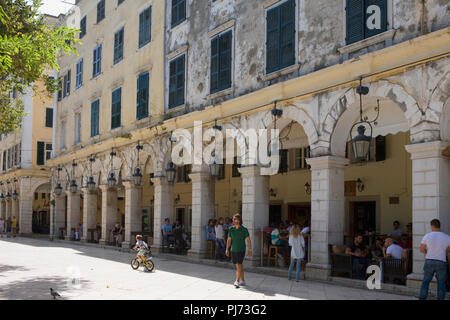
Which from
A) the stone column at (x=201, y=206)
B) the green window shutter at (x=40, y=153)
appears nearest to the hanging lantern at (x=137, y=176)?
the stone column at (x=201, y=206)

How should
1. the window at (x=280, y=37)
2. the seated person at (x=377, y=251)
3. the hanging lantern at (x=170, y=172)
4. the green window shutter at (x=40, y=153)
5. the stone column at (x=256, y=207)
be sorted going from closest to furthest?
the seated person at (x=377, y=251)
the window at (x=280, y=37)
the stone column at (x=256, y=207)
the hanging lantern at (x=170, y=172)
the green window shutter at (x=40, y=153)

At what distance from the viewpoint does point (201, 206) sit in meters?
17.6

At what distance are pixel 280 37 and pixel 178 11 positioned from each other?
21.5 feet

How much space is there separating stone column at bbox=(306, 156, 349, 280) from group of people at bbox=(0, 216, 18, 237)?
2822 centimetres

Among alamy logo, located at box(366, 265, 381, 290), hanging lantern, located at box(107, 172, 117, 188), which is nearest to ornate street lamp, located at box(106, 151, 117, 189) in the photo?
hanging lantern, located at box(107, 172, 117, 188)

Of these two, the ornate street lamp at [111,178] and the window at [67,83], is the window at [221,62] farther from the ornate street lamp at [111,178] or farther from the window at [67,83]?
the window at [67,83]

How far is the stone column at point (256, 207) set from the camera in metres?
15.1

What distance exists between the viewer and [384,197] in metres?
16.4

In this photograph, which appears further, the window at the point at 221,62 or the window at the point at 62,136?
the window at the point at 62,136

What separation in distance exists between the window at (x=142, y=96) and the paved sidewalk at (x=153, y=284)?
7264 mm

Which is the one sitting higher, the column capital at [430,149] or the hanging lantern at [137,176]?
the column capital at [430,149]
